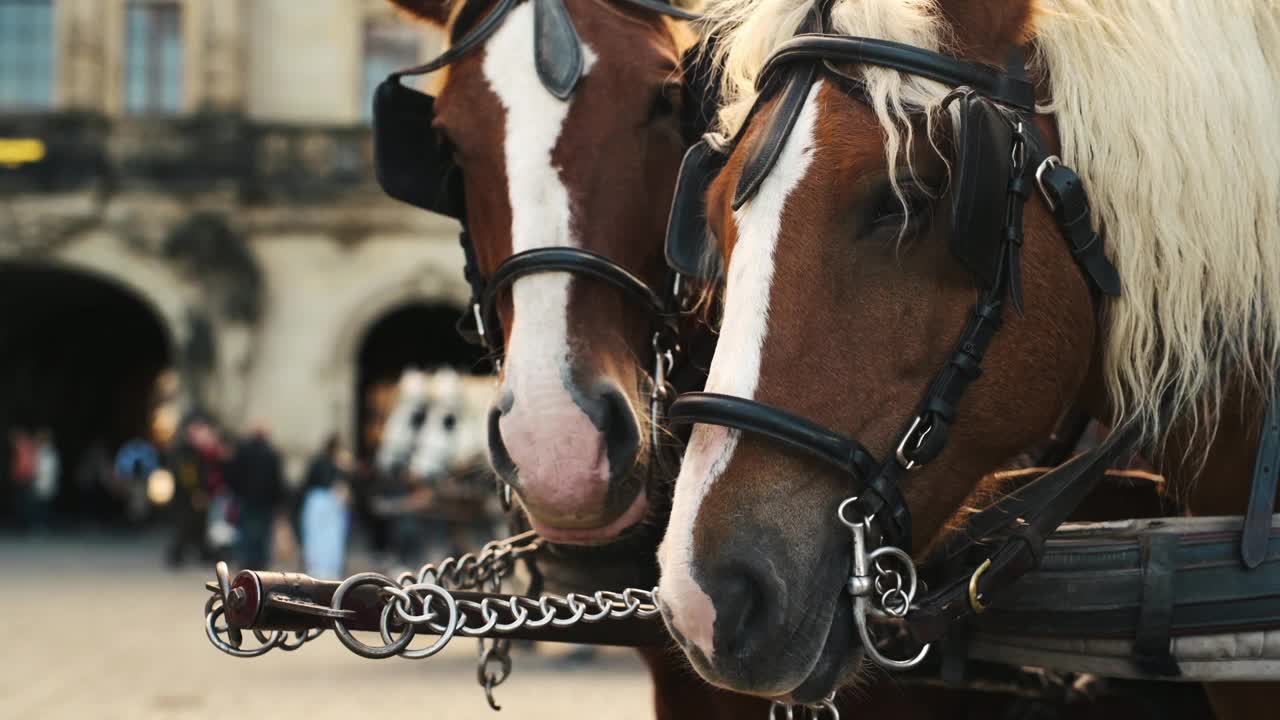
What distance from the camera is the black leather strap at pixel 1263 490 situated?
1.92 metres

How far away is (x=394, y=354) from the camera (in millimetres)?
27047

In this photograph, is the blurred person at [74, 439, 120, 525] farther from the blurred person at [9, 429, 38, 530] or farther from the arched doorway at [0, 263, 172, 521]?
the blurred person at [9, 429, 38, 530]

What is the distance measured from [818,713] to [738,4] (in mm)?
1071

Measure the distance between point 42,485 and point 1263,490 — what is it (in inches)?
936

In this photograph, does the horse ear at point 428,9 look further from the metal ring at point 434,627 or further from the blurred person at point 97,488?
the blurred person at point 97,488

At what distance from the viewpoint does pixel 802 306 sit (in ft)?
5.83

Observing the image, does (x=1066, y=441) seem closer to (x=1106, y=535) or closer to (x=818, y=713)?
(x=1106, y=535)

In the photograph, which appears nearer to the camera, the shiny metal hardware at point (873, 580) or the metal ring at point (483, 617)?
the shiny metal hardware at point (873, 580)

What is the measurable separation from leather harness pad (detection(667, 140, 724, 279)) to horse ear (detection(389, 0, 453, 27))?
1285 millimetres

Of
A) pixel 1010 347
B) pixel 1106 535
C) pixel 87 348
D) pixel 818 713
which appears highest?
pixel 1010 347

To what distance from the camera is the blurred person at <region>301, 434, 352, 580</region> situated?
14.6 meters

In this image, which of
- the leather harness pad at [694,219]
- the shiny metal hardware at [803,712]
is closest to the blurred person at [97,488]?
the shiny metal hardware at [803,712]

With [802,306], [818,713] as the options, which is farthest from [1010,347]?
[818,713]

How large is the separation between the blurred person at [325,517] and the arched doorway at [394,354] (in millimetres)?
9175
